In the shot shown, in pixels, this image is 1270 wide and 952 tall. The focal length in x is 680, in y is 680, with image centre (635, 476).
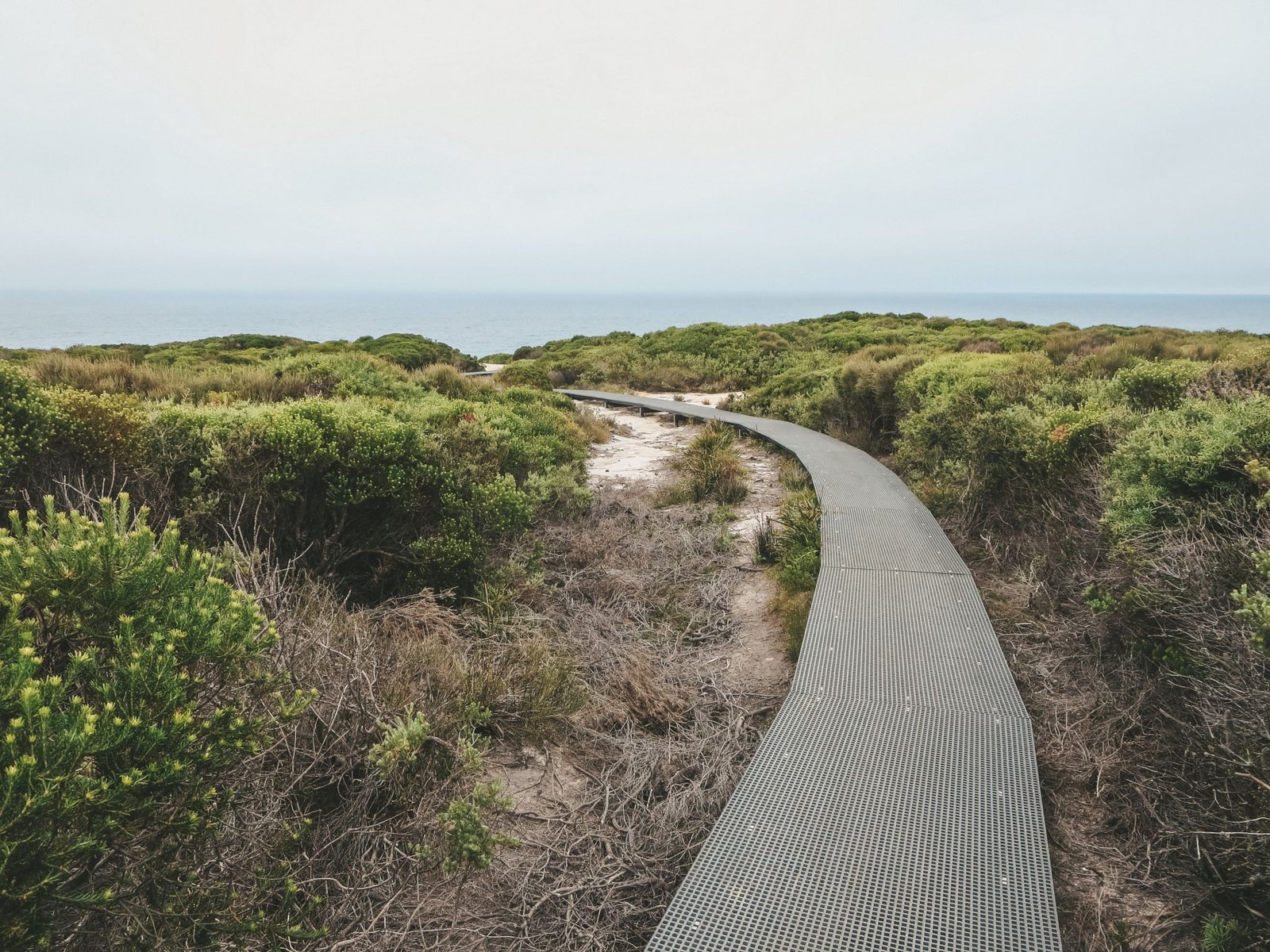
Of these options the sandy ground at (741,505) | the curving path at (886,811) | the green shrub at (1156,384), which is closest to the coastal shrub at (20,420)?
the curving path at (886,811)

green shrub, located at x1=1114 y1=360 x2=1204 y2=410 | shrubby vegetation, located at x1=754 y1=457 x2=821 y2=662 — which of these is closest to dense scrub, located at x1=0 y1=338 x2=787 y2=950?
shrubby vegetation, located at x1=754 y1=457 x2=821 y2=662

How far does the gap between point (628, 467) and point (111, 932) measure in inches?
386

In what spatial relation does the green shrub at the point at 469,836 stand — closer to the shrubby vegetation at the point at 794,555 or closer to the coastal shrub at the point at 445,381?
the shrubby vegetation at the point at 794,555

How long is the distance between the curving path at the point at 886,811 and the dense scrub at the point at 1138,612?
0.33 m

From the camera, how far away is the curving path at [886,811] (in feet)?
7.61

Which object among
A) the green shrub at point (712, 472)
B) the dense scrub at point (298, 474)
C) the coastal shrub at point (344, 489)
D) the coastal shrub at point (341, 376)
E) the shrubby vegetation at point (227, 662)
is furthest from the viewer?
the coastal shrub at point (341, 376)

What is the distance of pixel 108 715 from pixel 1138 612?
180 inches

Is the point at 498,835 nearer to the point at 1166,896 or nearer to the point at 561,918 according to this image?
the point at 561,918

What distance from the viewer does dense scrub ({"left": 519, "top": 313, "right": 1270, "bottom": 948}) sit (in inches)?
101

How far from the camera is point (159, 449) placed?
4.51m

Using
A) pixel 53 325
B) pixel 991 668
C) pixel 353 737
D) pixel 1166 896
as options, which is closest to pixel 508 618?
pixel 353 737

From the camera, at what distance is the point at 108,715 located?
164 centimetres

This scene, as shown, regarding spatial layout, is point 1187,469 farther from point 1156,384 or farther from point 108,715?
point 108,715

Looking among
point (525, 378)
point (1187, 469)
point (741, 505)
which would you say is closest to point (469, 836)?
point (1187, 469)
